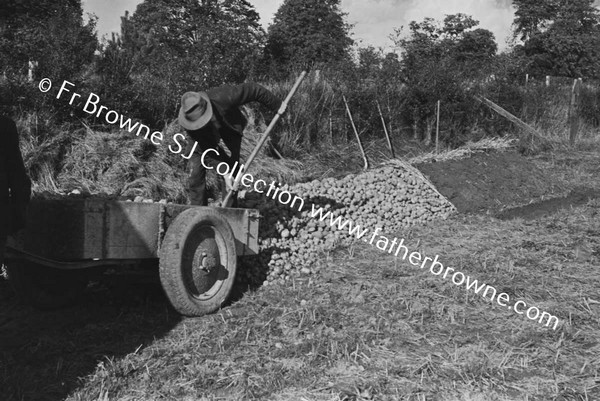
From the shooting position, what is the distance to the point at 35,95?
8164 mm

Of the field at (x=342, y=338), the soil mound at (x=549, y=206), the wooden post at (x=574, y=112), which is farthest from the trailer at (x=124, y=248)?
the wooden post at (x=574, y=112)

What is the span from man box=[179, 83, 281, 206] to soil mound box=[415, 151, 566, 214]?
15.5 ft

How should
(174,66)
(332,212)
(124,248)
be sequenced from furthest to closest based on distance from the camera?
(174,66) → (332,212) → (124,248)

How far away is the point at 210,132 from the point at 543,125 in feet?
42.2

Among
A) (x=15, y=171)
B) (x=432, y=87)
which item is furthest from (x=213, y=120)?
(x=432, y=87)

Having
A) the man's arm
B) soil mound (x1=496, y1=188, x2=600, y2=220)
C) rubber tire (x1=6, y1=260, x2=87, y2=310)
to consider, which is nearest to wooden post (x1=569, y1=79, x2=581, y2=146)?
soil mound (x1=496, y1=188, x2=600, y2=220)

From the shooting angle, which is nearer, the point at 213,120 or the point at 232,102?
the point at 213,120

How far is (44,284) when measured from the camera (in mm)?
4668

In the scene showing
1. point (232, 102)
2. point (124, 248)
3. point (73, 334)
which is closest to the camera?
point (124, 248)

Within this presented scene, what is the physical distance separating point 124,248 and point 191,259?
0.54 metres

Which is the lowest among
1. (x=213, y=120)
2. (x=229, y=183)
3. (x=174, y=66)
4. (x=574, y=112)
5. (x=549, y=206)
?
(x=229, y=183)

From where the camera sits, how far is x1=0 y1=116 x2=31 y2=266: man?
3.11 meters

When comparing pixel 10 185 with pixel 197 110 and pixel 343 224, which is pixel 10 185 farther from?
pixel 343 224

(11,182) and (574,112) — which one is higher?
(574,112)
